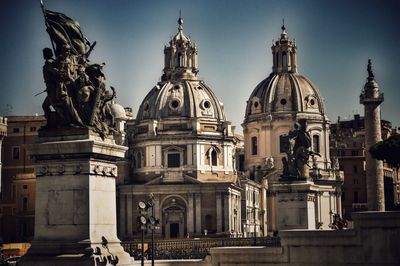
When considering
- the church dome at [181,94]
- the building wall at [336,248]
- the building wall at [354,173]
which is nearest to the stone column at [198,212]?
the church dome at [181,94]

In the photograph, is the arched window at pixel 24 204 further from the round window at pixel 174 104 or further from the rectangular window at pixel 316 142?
the rectangular window at pixel 316 142

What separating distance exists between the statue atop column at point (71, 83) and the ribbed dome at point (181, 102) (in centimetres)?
8869

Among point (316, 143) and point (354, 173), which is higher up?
point (316, 143)

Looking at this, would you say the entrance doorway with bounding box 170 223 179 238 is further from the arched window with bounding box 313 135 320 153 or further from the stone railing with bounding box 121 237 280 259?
the stone railing with bounding box 121 237 280 259

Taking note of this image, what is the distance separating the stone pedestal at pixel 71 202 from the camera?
1812cm

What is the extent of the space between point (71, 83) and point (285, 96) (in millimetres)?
99670

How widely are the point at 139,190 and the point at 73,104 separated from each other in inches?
3360

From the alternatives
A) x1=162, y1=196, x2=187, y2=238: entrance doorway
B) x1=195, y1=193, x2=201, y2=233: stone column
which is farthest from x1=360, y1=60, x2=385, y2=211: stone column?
x1=162, y1=196, x2=187, y2=238: entrance doorway

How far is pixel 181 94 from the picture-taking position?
361 ft

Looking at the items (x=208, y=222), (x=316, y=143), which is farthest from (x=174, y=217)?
(x=316, y=143)

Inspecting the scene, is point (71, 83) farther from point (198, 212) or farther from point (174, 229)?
point (174, 229)

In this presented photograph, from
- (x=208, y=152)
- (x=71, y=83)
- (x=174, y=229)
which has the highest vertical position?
(x=208, y=152)

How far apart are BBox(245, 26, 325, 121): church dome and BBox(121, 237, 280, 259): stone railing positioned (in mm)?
53181

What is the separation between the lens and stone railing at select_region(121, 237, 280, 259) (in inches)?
1693
